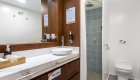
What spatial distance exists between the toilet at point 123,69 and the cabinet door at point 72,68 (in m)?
1.29

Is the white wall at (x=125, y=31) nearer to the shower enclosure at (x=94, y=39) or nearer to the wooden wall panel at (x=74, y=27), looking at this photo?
the shower enclosure at (x=94, y=39)

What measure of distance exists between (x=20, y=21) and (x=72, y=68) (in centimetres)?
95

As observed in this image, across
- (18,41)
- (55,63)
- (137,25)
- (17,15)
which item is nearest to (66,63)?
(55,63)

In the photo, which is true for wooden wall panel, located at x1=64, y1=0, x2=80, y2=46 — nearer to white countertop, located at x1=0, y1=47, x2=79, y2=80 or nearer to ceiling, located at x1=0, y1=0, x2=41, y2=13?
white countertop, located at x1=0, y1=47, x2=79, y2=80

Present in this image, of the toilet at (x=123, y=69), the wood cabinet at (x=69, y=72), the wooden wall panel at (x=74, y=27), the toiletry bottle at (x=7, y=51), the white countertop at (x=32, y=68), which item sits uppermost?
the wooden wall panel at (x=74, y=27)

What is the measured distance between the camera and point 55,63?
110 cm

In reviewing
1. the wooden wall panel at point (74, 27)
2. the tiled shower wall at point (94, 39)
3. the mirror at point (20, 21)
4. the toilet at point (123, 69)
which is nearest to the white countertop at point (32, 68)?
the mirror at point (20, 21)

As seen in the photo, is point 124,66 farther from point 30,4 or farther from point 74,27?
point 30,4

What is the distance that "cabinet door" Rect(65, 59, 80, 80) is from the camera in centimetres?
133

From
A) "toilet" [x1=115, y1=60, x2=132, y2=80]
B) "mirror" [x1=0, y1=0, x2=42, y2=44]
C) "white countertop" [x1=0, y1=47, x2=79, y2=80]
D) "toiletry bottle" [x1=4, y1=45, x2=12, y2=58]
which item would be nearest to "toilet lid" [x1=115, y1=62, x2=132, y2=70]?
"toilet" [x1=115, y1=60, x2=132, y2=80]

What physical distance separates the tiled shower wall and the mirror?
1.94 metres

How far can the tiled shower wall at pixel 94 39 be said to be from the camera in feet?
9.91

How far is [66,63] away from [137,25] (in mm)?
2141

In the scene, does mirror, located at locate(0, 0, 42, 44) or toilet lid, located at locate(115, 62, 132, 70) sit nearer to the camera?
mirror, located at locate(0, 0, 42, 44)
